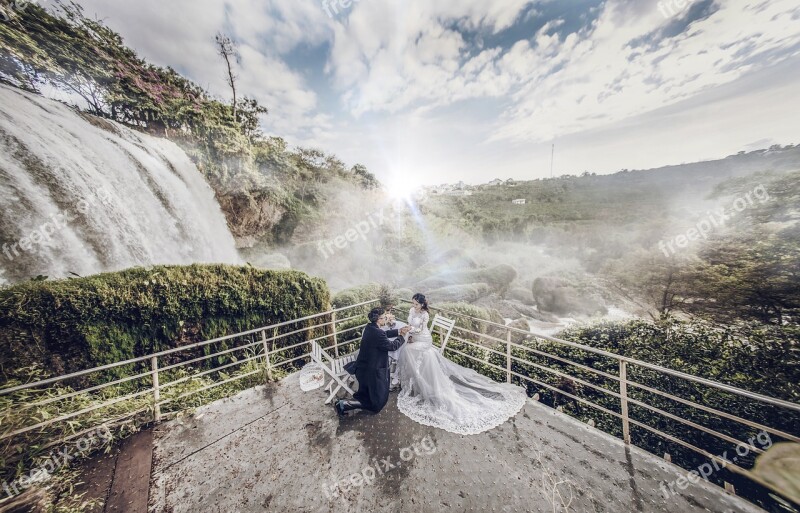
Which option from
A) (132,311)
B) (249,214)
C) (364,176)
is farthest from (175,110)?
(364,176)

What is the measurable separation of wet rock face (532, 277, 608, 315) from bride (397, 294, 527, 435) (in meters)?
17.5

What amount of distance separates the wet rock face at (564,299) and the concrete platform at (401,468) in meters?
17.7

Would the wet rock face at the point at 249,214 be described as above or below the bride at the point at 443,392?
above

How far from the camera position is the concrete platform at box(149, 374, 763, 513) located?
2.67 m

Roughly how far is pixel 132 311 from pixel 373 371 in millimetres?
5018

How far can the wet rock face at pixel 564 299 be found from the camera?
1878cm

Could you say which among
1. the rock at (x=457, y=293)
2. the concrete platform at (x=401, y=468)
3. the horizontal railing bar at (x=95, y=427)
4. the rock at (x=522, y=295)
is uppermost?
the horizontal railing bar at (x=95, y=427)

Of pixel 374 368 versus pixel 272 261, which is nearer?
pixel 374 368

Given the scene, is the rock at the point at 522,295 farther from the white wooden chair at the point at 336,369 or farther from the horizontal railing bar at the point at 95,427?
the horizontal railing bar at the point at 95,427

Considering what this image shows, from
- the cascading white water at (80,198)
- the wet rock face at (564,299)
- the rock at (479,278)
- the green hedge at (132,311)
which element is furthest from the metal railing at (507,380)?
the wet rock face at (564,299)

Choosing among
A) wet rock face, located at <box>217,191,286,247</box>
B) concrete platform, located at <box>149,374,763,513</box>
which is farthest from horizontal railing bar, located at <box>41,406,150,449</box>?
wet rock face, located at <box>217,191,286,247</box>

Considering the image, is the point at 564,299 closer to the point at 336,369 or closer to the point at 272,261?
the point at 336,369

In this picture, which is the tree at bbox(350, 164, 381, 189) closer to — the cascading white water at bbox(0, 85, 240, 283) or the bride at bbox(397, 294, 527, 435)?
the cascading white water at bbox(0, 85, 240, 283)

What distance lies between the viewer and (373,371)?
392 centimetres
